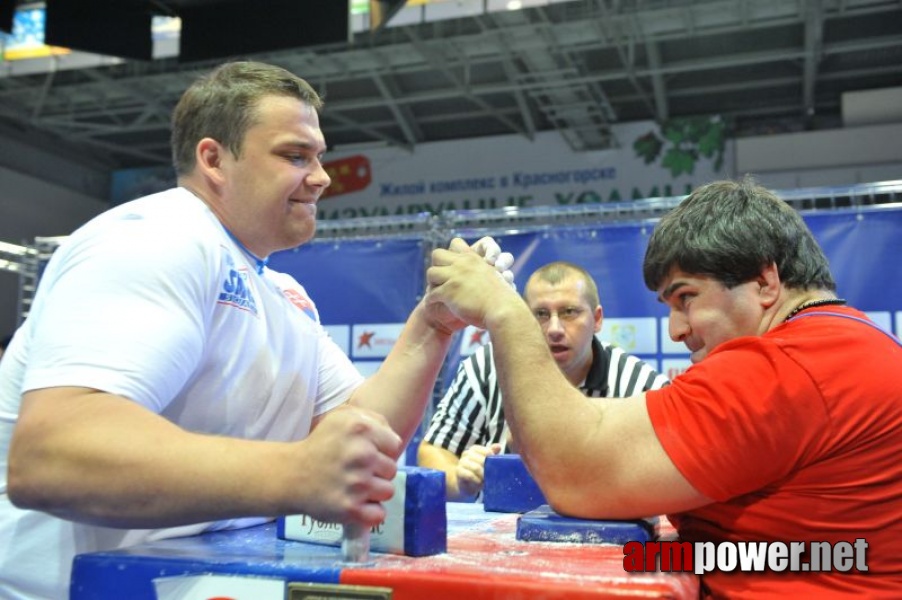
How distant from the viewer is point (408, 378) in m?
1.64

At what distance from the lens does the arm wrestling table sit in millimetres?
767

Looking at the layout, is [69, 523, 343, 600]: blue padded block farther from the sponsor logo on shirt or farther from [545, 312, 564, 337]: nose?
[545, 312, 564, 337]: nose

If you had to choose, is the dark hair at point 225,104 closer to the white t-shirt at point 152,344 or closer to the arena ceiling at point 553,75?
the white t-shirt at point 152,344

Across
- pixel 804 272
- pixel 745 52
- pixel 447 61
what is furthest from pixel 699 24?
pixel 804 272

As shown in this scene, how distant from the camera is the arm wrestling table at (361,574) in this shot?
2.52 ft

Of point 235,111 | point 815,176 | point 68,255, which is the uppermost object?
point 815,176

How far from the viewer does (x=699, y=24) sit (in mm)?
8172

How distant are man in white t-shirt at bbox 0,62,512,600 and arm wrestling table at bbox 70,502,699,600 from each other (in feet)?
0.17

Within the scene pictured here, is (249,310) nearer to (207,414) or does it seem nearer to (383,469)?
(207,414)

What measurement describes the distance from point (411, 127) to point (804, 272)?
10.2 metres

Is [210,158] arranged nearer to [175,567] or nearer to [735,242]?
[175,567]

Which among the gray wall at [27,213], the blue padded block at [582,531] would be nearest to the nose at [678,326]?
the blue padded block at [582,531]

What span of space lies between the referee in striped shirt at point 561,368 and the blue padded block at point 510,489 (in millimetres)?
1540

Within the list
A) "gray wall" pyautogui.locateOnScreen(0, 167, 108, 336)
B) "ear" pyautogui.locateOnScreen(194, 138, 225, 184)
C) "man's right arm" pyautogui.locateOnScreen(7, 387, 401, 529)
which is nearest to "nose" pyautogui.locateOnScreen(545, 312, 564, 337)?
"ear" pyautogui.locateOnScreen(194, 138, 225, 184)
